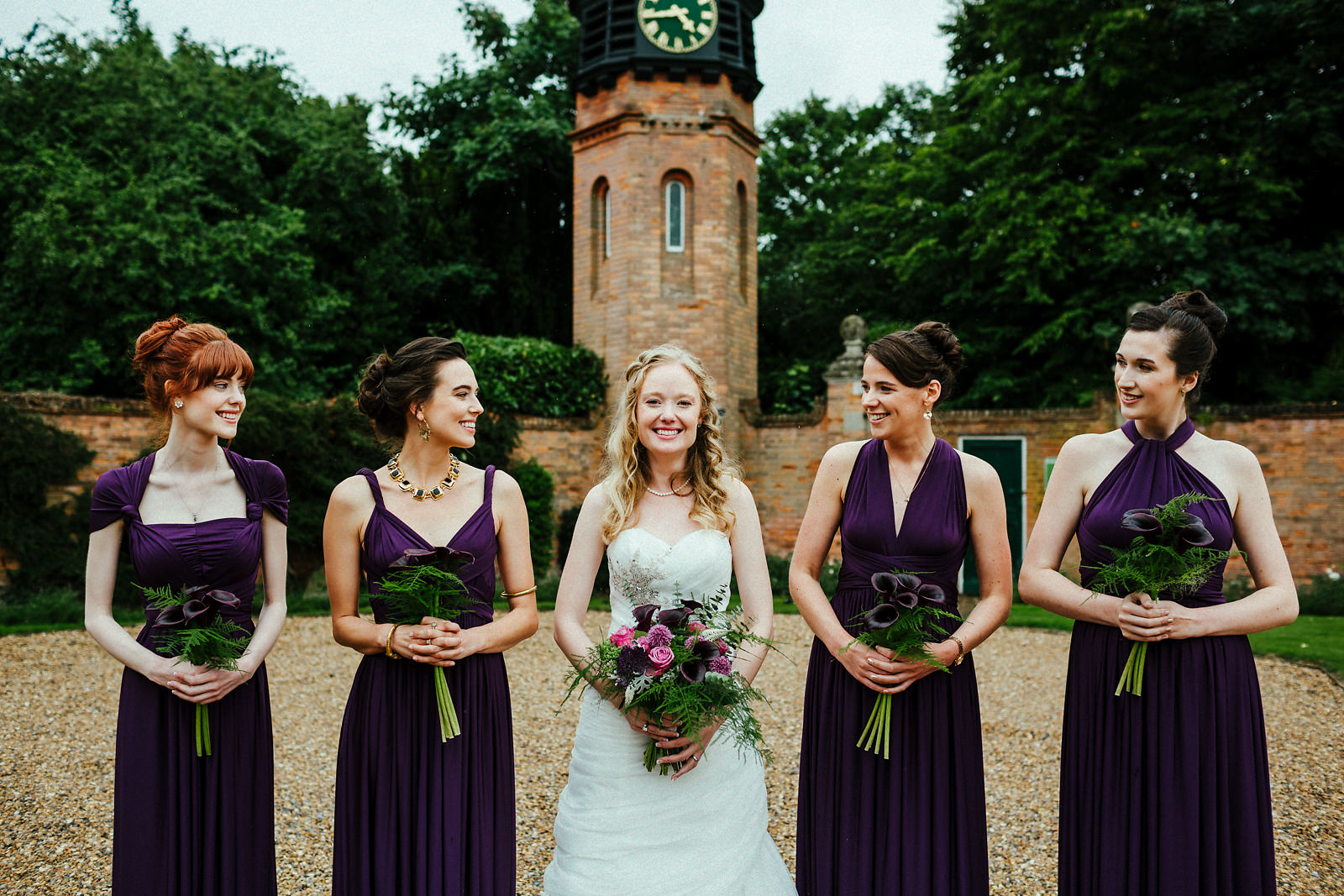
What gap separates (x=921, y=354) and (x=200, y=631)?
99.2 inches

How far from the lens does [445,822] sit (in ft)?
9.50

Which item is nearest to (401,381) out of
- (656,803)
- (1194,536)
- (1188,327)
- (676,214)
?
(656,803)

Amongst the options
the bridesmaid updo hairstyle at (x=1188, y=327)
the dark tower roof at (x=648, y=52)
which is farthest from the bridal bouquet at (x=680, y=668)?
the dark tower roof at (x=648, y=52)

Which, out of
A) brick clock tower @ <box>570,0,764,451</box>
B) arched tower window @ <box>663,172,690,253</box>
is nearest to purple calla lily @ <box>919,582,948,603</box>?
brick clock tower @ <box>570,0,764,451</box>

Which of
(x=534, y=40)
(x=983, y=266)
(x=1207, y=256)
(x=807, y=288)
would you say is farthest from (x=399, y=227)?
(x=1207, y=256)

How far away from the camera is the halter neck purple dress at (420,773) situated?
289cm

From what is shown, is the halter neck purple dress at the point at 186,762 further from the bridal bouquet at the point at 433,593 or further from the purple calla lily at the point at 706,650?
the purple calla lily at the point at 706,650

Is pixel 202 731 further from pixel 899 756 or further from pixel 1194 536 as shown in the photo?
pixel 1194 536

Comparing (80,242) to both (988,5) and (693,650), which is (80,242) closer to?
(693,650)

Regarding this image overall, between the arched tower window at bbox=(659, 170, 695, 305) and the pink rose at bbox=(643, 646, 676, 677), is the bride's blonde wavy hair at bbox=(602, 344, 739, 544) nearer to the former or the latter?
the pink rose at bbox=(643, 646, 676, 677)

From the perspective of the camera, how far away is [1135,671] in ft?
9.77

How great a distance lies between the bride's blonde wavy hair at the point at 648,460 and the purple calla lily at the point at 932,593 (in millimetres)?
754

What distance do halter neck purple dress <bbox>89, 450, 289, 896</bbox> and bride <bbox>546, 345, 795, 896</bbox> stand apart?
1.07 metres

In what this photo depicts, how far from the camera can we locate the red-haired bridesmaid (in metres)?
2.96
